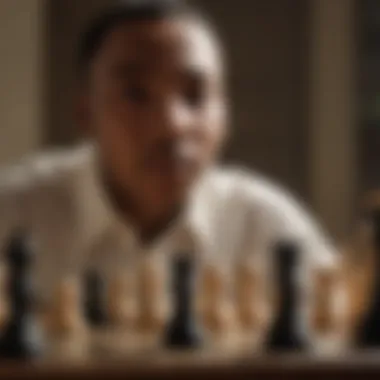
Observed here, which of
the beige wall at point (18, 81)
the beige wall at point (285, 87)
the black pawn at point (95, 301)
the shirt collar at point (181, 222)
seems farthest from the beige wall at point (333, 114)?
the black pawn at point (95, 301)

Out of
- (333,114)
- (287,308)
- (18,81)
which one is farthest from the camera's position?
(333,114)

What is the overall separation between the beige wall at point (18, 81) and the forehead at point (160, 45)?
0.66 meters

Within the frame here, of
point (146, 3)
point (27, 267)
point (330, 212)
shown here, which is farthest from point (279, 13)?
point (27, 267)

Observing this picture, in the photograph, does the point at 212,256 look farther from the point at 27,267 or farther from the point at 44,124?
the point at 44,124

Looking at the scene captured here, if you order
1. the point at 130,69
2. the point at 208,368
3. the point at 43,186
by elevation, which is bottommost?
the point at 208,368

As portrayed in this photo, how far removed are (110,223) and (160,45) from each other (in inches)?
9.0

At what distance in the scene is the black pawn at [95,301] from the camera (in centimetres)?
102

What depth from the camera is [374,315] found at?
819 millimetres

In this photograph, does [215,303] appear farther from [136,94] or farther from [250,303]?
[136,94]

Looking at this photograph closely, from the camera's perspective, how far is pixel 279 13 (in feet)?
7.15

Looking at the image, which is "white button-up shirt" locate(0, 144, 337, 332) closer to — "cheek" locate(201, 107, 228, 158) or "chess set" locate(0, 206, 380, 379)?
"cheek" locate(201, 107, 228, 158)

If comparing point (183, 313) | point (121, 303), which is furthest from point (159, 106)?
point (183, 313)

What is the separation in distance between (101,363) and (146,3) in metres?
0.65

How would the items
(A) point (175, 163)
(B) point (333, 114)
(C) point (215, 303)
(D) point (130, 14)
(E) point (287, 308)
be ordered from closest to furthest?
(E) point (287, 308) → (C) point (215, 303) → (A) point (175, 163) → (D) point (130, 14) → (B) point (333, 114)
